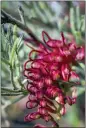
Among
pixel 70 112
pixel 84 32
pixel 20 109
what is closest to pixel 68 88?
pixel 84 32

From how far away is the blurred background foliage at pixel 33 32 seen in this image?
1.01 m

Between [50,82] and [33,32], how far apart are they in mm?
631

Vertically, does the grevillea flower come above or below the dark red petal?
below

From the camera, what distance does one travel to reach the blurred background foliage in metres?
1.01

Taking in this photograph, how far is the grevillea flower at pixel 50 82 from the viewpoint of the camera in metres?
0.97

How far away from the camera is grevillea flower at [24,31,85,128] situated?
3.18ft

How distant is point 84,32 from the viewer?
1.47 m

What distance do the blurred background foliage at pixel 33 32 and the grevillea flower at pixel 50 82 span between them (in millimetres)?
42

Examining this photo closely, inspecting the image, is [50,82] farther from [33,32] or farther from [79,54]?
[33,32]

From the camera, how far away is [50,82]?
98 centimetres

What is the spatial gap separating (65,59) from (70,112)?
0.90 m

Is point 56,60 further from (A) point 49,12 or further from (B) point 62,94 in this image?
(A) point 49,12

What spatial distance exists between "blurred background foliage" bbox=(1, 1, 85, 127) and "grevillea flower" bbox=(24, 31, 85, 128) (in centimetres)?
4

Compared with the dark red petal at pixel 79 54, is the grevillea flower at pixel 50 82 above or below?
below
